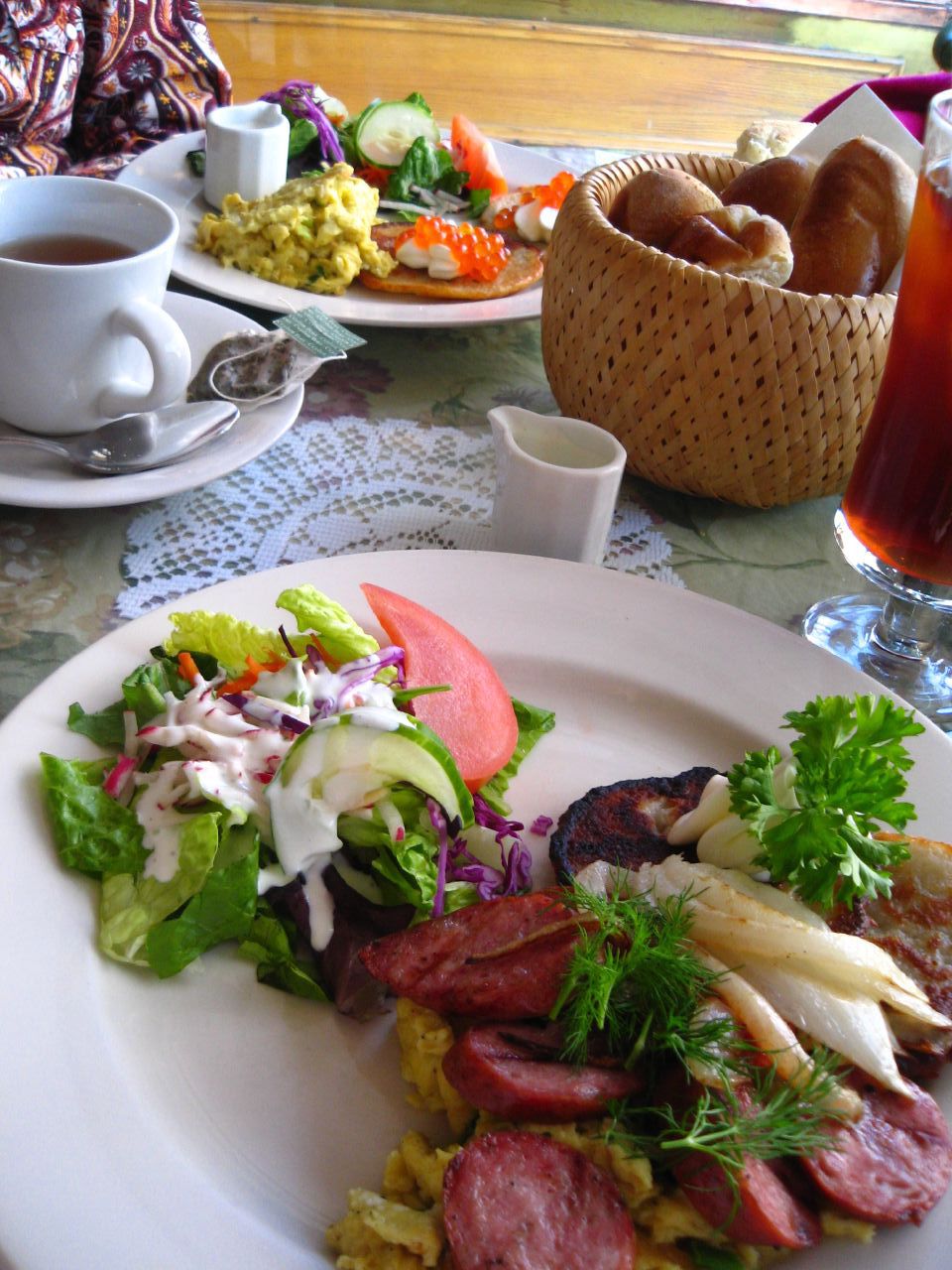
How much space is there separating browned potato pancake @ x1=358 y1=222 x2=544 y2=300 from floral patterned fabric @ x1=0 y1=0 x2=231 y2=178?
3.48ft

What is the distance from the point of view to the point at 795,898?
119 cm

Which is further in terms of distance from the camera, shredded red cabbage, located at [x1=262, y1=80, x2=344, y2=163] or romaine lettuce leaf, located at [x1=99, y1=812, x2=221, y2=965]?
shredded red cabbage, located at [x1=262, y1=80, x2=344, y2=163]

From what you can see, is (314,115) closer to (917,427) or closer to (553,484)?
(553,484)

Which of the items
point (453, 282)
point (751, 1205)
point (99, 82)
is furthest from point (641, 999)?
point (99, 82)

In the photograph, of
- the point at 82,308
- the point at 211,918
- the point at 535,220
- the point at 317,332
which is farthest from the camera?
the point at 535,220

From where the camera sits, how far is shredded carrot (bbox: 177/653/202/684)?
4.37 feet

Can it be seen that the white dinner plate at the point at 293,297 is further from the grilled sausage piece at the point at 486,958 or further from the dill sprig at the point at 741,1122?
the dill sprig at the point at 741,1122

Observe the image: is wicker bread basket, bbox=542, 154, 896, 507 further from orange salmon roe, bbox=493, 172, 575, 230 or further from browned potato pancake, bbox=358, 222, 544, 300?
orange salmon roe, bbox=493, 172, 575, 230

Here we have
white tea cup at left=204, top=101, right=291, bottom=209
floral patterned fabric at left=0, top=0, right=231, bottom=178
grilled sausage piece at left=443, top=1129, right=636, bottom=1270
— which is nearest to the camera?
grilled sausage piece at left=443, top=1129, right=636, bottom=1270

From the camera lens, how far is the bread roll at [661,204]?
1857 millimetres

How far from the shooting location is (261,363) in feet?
6.18

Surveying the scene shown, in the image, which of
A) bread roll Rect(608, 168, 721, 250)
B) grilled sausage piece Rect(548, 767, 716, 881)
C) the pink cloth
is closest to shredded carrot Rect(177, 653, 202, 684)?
grilled sausage piece Rect(548, 767, 716, 881)

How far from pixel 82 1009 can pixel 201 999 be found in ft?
0.39

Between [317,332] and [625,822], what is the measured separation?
3.60ft
